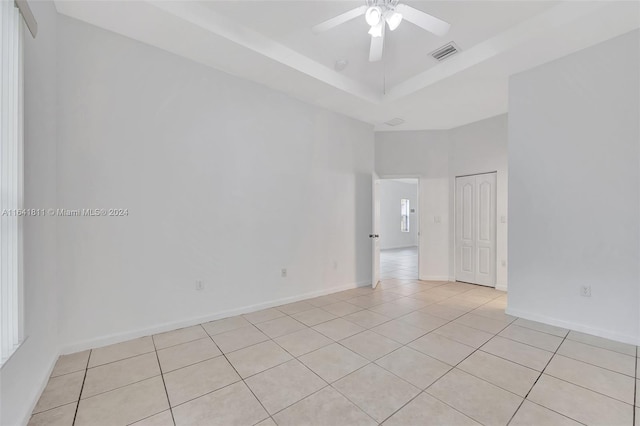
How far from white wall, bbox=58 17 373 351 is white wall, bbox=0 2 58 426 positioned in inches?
7.5

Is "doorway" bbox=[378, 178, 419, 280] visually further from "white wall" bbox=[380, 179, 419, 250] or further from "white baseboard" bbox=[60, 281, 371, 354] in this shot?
"white baseboard" bbox=[60, 281, 371, 354]

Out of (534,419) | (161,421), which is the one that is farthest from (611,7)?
(161,421)

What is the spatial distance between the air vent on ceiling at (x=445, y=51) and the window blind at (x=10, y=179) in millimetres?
3644

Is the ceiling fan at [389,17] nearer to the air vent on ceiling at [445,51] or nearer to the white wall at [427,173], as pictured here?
the air vent on ceiling at [445,51]

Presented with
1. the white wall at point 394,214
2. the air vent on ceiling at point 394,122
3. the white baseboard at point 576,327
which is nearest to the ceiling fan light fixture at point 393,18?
the air vent on ceiling at point 394,122

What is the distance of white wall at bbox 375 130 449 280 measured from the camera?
5.44m

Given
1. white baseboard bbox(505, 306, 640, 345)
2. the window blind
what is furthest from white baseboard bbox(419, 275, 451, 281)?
the window blind

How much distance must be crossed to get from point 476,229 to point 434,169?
1.44 metres

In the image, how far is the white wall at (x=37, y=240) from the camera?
5.07 ft

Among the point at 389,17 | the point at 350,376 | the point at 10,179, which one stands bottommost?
the point at 350,376

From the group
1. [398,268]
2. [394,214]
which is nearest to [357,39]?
[398,268]

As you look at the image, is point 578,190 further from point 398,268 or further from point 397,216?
point 397,216

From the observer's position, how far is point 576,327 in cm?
290

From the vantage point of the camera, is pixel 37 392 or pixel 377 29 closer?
pixel 37 392
